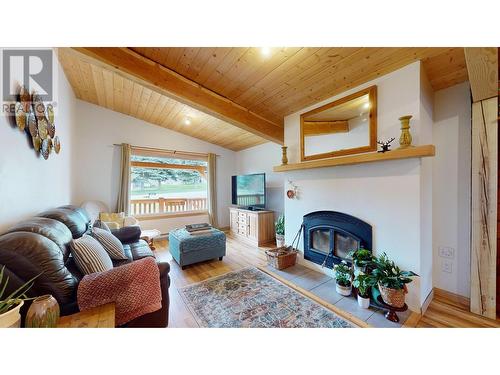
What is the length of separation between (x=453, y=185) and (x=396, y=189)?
73 cm

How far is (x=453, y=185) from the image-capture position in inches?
75.2

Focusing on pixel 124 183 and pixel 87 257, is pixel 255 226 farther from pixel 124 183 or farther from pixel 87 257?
pixel 124 183

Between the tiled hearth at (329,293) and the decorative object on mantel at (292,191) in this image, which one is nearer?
the tiled hearth at (329,293)

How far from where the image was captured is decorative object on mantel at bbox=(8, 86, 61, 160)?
1365 millimetres

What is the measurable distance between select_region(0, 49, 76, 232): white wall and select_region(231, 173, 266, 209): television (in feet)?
9.95

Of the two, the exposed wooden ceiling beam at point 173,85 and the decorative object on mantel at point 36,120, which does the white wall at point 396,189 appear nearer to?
the exposed wooden ceiling beam at point 173,85

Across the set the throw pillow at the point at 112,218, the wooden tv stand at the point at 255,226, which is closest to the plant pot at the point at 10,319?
the throw pillow at the point at 112,218

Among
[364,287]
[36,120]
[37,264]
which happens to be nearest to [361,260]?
[364,287]

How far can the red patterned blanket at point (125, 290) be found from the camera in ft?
3.45

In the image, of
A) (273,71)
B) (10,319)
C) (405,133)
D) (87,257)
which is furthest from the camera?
(273,71)

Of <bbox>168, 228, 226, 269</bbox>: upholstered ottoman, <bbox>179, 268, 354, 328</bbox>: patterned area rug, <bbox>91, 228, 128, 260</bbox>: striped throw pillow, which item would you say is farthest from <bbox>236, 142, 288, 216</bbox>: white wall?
<bbox>91, 228, 128, 260</bbox>: striped throw pillow

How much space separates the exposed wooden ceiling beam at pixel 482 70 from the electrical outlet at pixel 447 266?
1.62 metres
